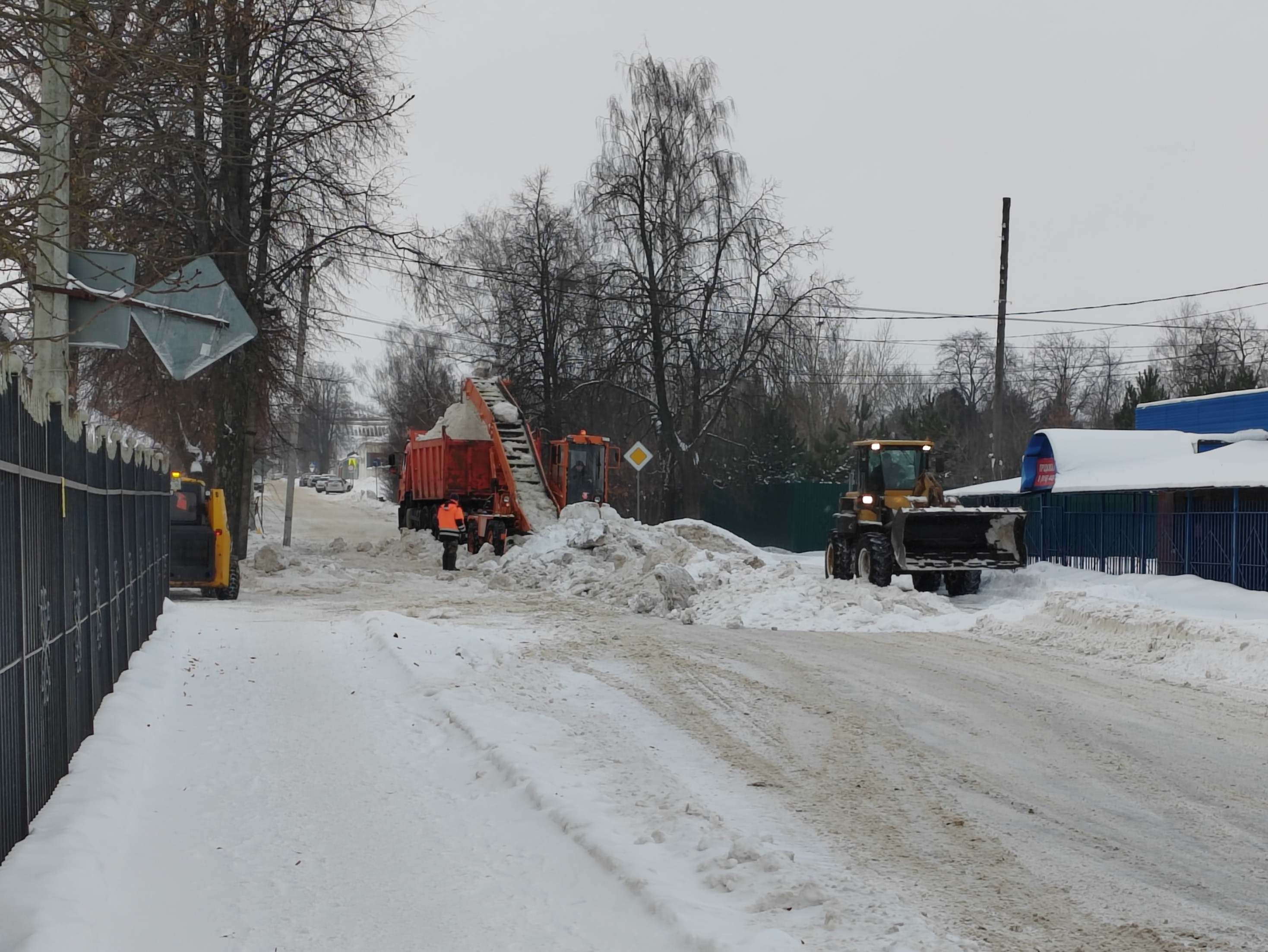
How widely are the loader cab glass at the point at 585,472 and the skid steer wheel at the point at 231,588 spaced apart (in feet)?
33.7

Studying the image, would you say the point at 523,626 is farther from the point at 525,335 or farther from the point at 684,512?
the point at 525,335

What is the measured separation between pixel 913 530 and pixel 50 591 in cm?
1559

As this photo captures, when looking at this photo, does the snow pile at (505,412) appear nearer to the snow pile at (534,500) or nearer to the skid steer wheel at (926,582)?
the snow pile at (534,500)

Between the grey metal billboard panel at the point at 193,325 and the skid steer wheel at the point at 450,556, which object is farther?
the skid steer wheel at the point at 450,556

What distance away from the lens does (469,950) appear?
195 inches

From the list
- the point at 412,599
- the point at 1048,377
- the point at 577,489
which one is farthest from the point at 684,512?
the point at 1048,377

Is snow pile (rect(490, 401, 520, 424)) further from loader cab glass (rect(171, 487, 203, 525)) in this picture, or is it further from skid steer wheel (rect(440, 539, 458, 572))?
loader cab glass (rect(171, 487, 203, 525))

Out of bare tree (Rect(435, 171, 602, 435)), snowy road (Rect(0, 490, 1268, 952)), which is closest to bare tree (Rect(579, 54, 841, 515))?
bare tree (Rect(435, 171, 602, 435))

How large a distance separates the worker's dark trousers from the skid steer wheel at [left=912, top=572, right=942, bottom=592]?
10.2 m


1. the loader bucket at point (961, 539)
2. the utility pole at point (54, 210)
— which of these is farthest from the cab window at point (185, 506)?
the loader bucket at point (961, 539)

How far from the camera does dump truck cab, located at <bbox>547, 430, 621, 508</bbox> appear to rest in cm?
2994

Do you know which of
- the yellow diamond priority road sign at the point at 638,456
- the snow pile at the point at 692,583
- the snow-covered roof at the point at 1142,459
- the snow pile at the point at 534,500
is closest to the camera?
the snow pile at the point at 692,583

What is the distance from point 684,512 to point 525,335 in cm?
875

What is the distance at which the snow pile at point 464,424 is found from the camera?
98.9 feet
